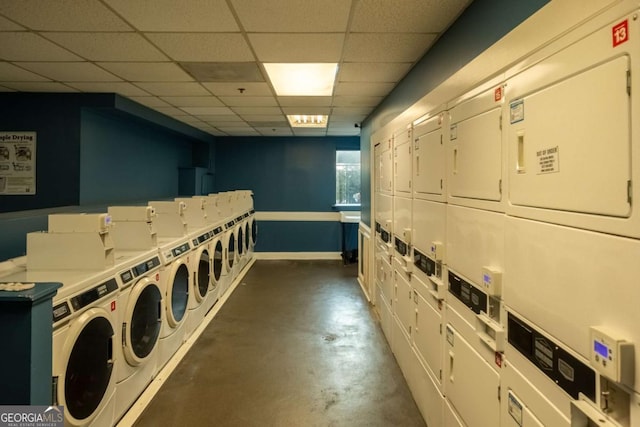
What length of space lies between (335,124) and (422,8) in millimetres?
3787

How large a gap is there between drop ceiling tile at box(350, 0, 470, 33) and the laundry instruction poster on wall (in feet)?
12.2

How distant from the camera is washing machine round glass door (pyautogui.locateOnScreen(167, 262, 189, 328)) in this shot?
9.15 feet

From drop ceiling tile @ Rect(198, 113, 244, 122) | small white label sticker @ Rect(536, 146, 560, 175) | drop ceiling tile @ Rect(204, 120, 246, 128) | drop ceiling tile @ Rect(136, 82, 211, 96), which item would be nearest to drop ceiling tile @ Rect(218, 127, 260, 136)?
drop ceiling tile @ Rect(204, 120, 246, 128)

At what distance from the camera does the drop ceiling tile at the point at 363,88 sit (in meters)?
3.47

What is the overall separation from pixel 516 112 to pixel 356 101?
3.15 meters

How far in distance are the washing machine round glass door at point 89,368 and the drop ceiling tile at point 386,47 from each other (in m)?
2.31

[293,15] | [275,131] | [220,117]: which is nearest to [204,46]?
[293,15]

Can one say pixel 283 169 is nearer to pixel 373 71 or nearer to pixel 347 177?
pixel 347 177

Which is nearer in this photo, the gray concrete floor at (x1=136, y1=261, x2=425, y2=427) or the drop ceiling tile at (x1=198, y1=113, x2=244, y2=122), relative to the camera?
the gray concrete floor at (x1=136, y1=261, x2=425, y2=427)

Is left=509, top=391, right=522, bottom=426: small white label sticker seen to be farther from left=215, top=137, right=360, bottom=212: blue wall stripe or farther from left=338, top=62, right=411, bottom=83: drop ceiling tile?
left=215, top=137, right=360, bottom=212: blue wall stripe

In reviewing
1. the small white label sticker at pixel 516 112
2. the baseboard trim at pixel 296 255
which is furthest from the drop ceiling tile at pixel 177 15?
the baseboard trim at pixel 296 255

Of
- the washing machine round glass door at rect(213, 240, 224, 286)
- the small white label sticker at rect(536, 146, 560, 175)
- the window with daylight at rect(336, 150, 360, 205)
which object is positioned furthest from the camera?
the window with daylight at rect(336, 150, 360, 205)

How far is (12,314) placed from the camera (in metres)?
1.18

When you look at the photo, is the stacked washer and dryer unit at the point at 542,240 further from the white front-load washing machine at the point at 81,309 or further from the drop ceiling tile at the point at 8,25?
the drop ceiling tile at the point at 8,25
